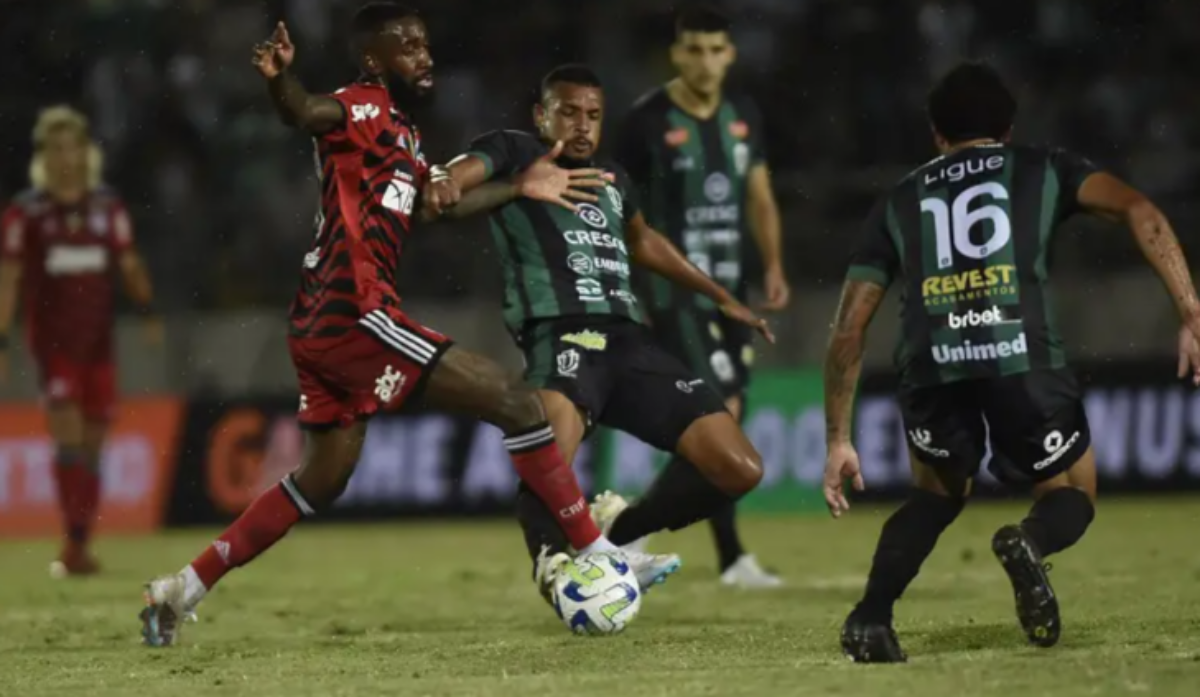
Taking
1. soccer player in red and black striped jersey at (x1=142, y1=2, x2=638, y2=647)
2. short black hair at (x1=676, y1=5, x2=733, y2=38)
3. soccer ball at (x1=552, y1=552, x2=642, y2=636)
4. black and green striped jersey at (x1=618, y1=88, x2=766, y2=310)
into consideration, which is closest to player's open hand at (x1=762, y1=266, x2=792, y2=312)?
black and green striped jersey at (x1=618, y1=88, x2=766, y2=310)

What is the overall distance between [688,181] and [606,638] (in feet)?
11.8

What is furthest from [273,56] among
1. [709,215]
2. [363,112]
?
[709,215]

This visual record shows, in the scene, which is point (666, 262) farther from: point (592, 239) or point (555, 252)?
point (555, 252)

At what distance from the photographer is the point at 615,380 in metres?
7.89

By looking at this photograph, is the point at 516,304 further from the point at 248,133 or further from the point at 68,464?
the point at 248,133

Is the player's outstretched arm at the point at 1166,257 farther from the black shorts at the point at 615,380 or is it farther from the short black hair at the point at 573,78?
the short black hair at the point at 573,78

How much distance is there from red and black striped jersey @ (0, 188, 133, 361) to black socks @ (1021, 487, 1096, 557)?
22.5 feet

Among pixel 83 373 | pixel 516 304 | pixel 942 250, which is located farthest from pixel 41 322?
pixel 942 250

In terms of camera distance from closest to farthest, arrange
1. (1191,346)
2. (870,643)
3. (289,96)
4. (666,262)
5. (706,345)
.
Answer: (870,643) → (1191,346) → (289,96) → (666,262) → (706,345)

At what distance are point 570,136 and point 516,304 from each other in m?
0.69

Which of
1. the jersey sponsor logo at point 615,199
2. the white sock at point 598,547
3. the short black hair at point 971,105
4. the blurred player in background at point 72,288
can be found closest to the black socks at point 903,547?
the short black hair at point 971,105

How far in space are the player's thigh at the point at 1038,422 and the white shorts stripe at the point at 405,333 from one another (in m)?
1.92

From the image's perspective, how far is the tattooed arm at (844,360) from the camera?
20.5ft

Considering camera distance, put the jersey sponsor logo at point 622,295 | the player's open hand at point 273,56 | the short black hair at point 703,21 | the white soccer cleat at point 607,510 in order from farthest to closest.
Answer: the short black hair at point 703,21 < the white soccer cleat at point 607,510 < the jersey sponsor logo at point 622,295 < the player's open hand at point 273,56
